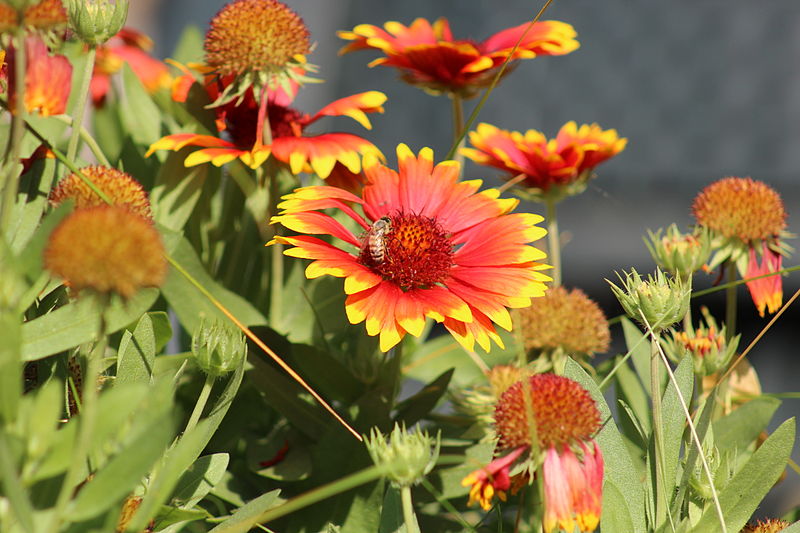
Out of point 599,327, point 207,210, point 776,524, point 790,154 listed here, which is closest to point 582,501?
point 776,524

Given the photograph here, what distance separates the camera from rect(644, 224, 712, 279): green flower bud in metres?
0.51

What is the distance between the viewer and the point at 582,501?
0.35 m

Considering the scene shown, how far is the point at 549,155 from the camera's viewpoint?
655 millimetres

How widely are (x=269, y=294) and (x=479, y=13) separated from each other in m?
Result: 1.65

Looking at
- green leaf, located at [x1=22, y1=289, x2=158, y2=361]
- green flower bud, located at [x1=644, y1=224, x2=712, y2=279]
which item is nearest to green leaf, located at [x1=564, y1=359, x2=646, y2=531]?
green flower bud, located at [x1=644, y1=224, x2=712, y2=279]

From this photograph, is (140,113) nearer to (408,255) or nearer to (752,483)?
(408,255)

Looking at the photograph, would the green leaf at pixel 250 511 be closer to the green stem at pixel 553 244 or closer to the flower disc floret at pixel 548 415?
the flower disc floret at pixel 548 415

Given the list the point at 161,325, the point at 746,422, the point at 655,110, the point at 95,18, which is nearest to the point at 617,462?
the point at 746,422

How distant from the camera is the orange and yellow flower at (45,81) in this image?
54 centimetres

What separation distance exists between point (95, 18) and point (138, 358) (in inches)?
7.4

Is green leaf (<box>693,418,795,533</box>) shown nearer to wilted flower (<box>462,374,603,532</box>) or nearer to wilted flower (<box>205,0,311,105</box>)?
wilted flower (<box>462,374,603,532</box>)

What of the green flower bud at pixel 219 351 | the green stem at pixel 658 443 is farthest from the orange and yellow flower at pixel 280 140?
the green stem at pixel 658 443

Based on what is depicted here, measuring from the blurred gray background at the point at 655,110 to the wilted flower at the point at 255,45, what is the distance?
1339 millimetres

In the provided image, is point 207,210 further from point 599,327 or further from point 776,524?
point 776,524
